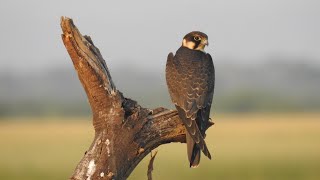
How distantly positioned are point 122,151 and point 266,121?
68734 millimetres

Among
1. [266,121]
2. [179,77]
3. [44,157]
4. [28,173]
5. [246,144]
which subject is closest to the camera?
[179,77]

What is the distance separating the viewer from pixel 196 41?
9.37 m

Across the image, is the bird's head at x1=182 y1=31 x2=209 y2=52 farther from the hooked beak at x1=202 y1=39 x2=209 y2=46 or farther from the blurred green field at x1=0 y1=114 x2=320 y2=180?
the blurred green field at x1=0 y1=114 x2=320 y2=180

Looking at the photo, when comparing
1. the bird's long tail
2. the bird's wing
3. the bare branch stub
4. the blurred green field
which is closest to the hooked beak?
the bird's wing

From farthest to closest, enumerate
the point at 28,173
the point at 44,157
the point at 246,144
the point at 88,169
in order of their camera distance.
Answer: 1. the point at 246,144
2. the point at 44,157
3. the point at 28,173
4. the point at 88,169

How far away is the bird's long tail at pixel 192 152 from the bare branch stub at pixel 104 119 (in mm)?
687

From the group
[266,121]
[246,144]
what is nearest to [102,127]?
[246,144]

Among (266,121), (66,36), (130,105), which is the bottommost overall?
(130,105)

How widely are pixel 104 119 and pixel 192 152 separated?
3.73 feet

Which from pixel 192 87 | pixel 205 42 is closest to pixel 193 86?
pixel 192 87

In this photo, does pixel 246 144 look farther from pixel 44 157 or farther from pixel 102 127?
pixel 102 127

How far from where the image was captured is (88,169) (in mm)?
7328

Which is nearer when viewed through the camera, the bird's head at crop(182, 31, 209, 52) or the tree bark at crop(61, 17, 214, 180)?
the tree bark at crop(61, 17, 214, 180)

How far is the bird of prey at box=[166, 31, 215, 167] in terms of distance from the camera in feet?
26.7
